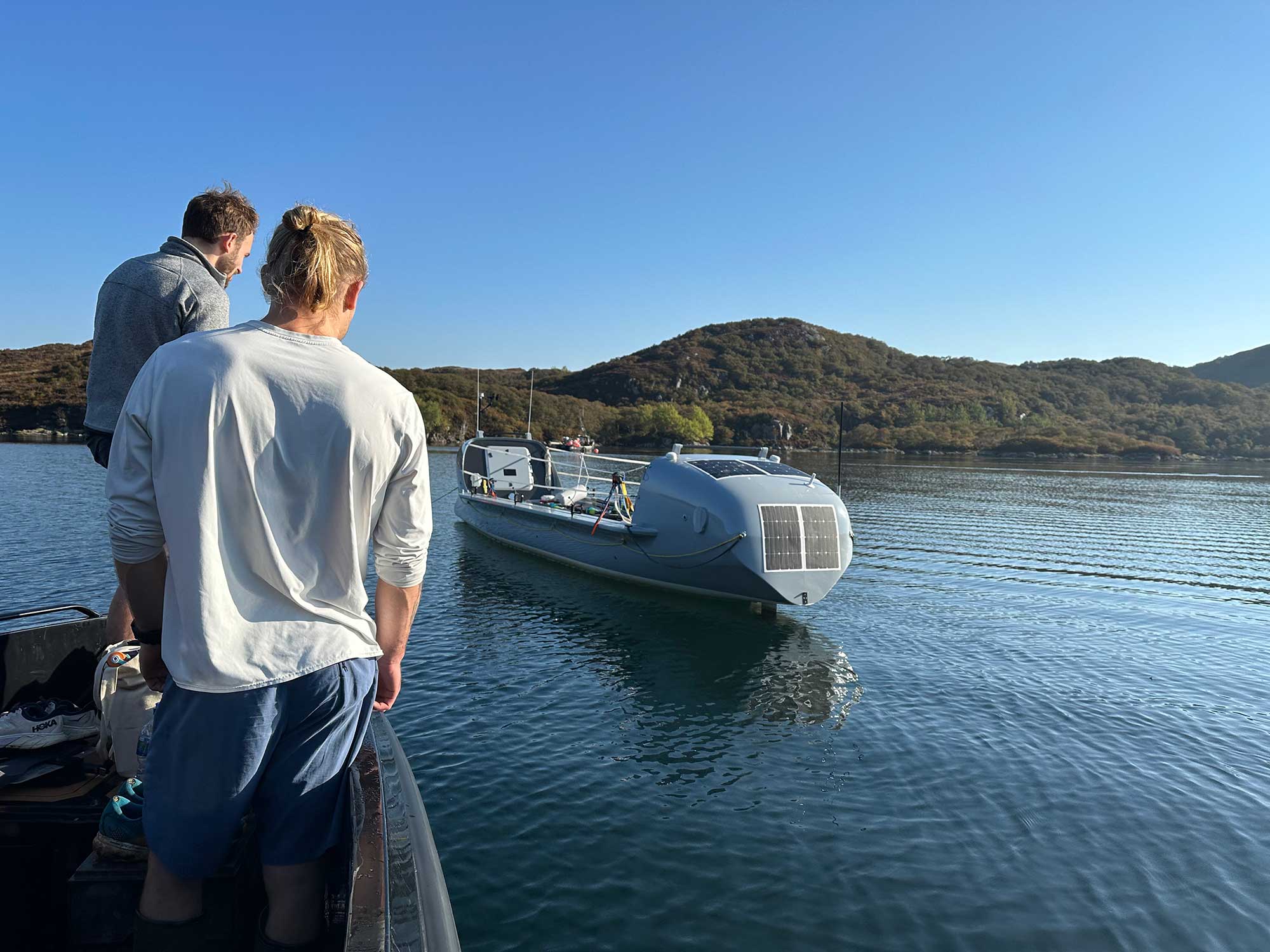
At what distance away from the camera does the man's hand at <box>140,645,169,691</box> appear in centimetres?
237

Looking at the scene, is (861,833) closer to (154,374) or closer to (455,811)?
(455,811)

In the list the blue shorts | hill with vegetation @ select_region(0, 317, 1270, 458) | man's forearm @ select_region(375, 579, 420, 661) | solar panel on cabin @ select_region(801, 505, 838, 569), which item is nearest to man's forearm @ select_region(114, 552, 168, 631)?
the blue shorts

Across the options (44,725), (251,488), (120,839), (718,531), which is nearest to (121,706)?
(44,725)

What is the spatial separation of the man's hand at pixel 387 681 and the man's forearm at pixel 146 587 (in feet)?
2.28

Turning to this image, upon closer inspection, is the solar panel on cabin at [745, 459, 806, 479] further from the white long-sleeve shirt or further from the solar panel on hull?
the white long-sleeve shirt

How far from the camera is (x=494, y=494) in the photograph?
28031mm

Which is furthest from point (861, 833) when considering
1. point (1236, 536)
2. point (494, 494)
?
point (1236, 536)

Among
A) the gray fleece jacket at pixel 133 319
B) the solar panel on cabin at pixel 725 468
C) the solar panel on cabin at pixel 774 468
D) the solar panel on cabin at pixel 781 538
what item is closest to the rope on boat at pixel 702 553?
the solar panel on cabin at pixel 781 538

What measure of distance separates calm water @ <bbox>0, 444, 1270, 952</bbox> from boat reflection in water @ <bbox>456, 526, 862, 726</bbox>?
0.08 meters

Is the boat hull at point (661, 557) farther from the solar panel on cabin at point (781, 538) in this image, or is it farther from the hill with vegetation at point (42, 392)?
the hill with vegetation at point (42, 392)

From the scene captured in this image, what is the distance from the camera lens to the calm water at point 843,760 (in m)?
6.03

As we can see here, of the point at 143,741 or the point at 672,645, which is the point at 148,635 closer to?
the point at 143,741

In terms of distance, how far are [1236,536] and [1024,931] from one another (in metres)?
32.8

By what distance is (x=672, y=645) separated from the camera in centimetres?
1416
